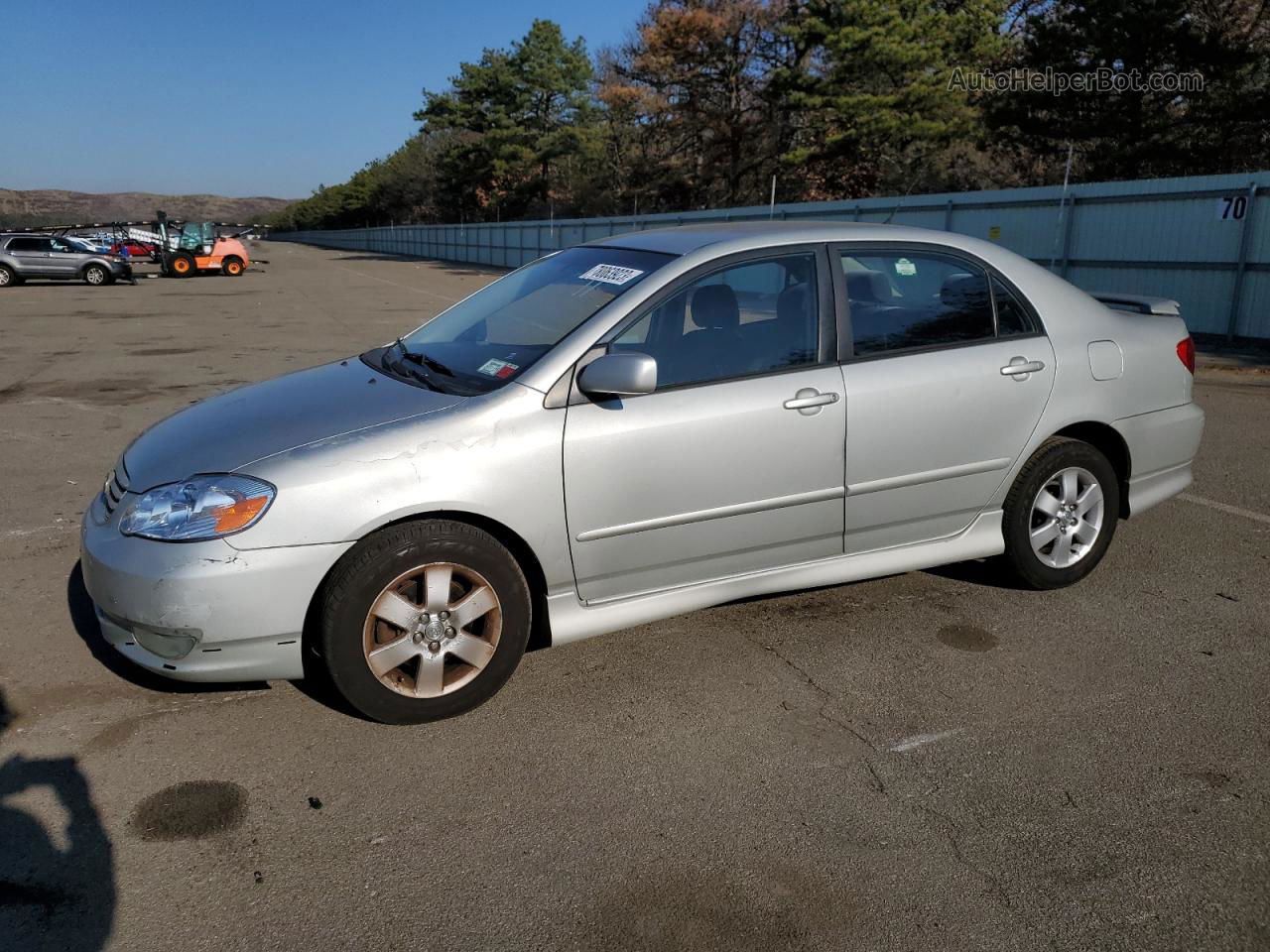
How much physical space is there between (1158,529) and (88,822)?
5.12m

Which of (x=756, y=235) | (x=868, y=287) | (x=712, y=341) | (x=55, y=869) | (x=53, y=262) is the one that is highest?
(x=756, y=235)

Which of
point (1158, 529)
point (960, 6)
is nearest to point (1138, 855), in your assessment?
point (1158, 529)

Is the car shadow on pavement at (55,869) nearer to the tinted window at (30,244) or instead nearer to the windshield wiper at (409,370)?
the windshield wiper at (409,370)

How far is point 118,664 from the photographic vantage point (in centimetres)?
376

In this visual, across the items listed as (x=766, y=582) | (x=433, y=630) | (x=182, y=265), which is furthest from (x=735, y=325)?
(x=182, y=265)

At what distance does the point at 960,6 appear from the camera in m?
36.8

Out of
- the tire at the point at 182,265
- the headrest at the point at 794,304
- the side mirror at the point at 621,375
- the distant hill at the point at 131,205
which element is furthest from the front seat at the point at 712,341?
the distant hill at the point at 131,205

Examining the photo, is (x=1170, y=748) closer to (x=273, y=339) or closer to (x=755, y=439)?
(x=755, y=439)

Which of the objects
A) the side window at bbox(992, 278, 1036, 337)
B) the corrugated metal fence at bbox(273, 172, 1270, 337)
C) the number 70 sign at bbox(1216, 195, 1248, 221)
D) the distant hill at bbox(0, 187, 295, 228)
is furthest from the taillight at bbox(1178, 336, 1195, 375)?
the distant hill at bbox(0, 187, 295, 228)

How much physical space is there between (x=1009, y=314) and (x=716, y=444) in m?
1.59

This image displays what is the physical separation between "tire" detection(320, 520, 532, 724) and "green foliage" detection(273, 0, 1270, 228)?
2863 cm

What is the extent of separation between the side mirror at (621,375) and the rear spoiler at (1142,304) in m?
2.67

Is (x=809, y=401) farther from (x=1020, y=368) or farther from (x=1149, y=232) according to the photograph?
(x=1149, y=232)

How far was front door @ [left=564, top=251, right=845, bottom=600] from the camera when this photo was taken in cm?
341
